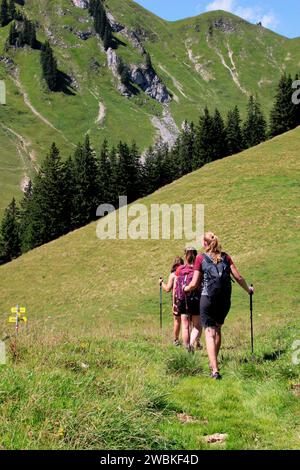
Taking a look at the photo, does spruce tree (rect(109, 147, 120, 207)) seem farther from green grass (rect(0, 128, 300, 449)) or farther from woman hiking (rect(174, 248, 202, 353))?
woman hiking (rect(174, 248, 202, 353))

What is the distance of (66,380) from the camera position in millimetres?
6391

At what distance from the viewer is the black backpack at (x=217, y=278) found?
9.04 metres

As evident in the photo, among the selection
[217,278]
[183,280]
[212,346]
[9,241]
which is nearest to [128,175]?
[9,241]

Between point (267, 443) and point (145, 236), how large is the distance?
41.1 m

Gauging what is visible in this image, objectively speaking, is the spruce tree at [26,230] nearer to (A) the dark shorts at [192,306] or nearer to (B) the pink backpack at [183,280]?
(B) the pink backpack at [183,280]

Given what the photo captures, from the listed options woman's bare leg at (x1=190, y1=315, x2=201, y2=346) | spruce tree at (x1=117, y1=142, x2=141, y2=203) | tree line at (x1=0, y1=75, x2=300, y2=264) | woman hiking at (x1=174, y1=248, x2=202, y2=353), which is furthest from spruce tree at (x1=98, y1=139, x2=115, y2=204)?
woman's bare leg at (x1=190, y1=315, x2=201, y2=346)

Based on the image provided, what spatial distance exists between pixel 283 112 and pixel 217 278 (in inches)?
3385

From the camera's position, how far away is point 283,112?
8844 cm

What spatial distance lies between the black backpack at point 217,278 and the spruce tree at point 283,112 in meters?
84.9

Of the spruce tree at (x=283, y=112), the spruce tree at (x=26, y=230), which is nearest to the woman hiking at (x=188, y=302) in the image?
the spruce tree at (x=26, y=230)

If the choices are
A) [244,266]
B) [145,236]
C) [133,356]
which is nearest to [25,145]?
[145,236]

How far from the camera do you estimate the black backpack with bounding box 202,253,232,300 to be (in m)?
9.04

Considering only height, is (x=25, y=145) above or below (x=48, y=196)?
above
